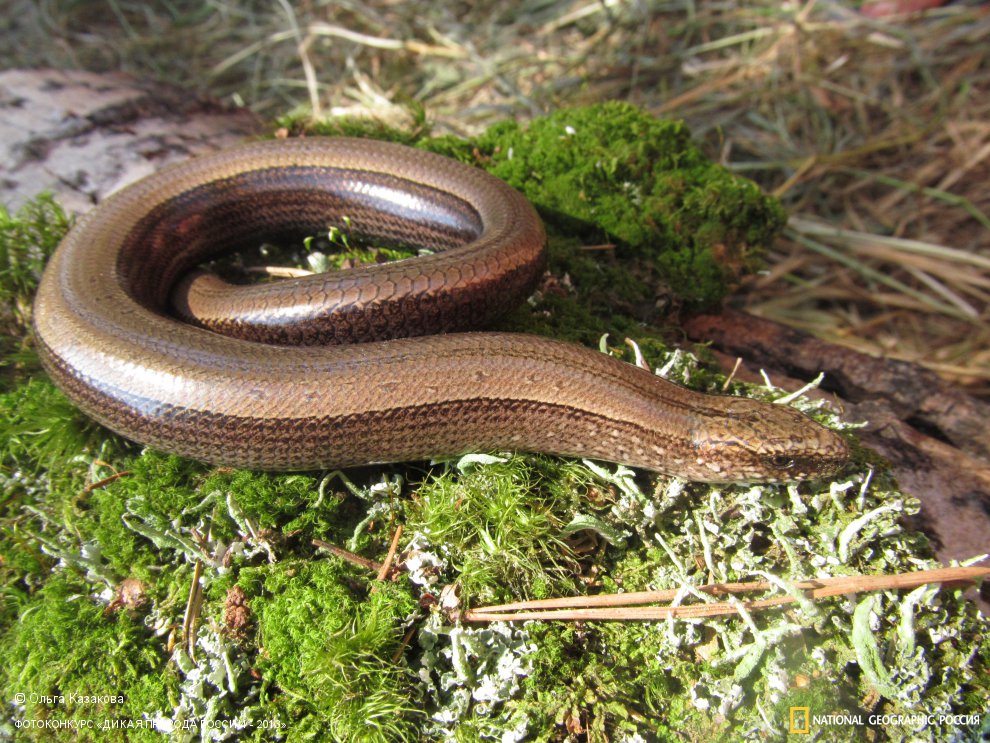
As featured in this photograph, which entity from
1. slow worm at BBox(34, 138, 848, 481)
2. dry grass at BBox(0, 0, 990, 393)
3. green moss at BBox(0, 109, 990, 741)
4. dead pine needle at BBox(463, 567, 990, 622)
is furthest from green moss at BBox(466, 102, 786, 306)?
dead pine needle at BBox(463, 567, 990, 622)

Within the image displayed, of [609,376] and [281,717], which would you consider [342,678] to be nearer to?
[281,717]

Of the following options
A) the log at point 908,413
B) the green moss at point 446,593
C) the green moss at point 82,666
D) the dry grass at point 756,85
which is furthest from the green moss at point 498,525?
the dry grass at point 756,85

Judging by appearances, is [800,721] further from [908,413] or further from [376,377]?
[376,377]

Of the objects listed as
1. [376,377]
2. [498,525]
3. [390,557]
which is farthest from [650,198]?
[390,557]

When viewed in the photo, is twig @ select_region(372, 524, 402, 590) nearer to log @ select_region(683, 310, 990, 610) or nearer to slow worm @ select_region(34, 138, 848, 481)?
slow worm @ select_region(34, 138, 848, 481)

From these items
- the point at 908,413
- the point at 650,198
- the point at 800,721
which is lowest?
the point at 800,721

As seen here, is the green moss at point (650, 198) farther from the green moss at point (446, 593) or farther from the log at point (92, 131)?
the log at point (92, 131)
